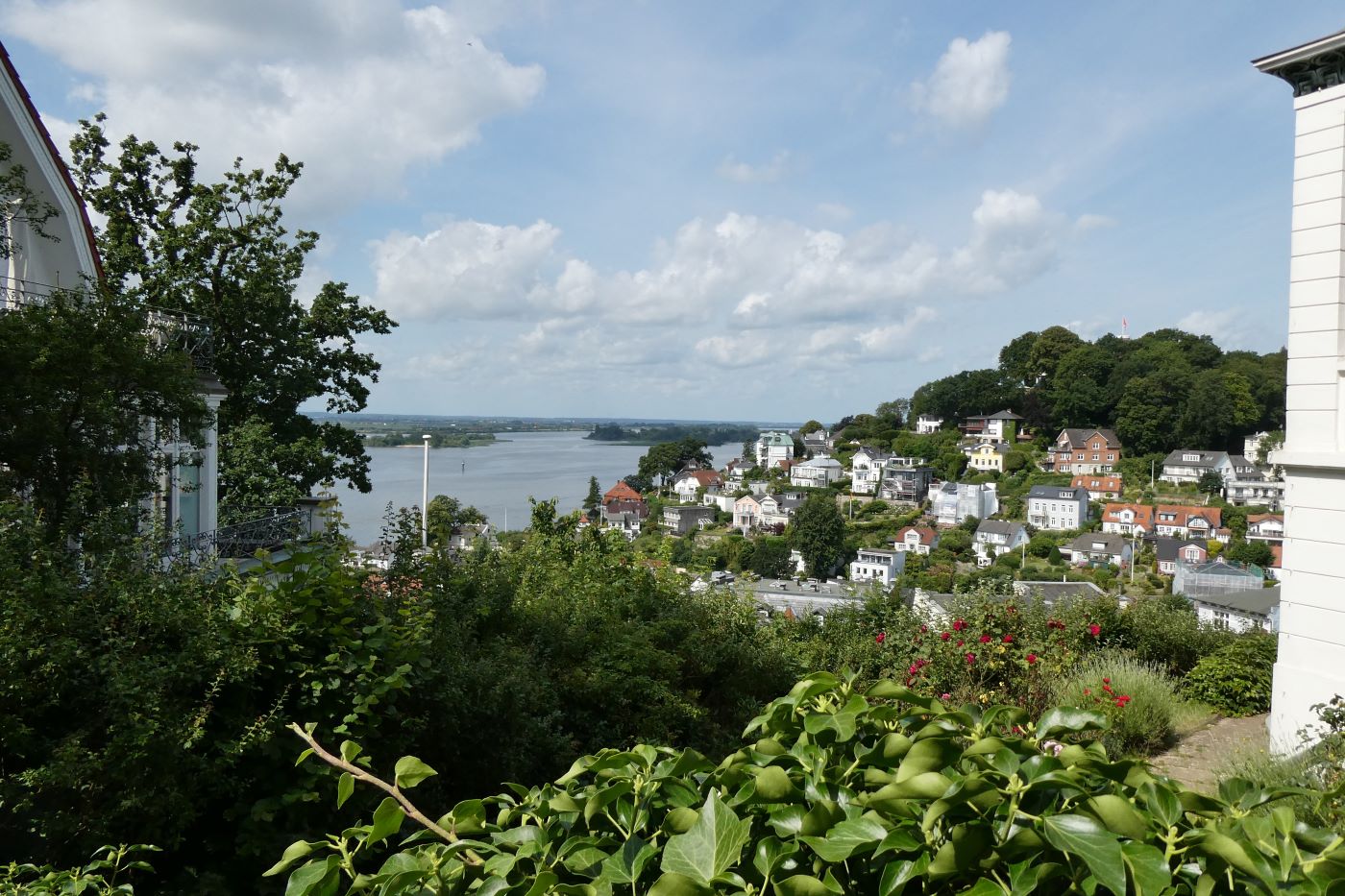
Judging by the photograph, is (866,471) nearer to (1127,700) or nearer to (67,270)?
(67,270)

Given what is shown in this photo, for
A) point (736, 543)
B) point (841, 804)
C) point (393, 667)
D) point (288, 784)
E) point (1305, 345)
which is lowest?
point (736, 543)

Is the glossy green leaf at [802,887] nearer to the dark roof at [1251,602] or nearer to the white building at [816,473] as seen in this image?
the dark roof at [1251,602]

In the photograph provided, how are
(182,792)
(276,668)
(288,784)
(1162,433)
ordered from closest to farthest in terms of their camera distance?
(182,792) < (288,784) < (276,668) < (1162,433)

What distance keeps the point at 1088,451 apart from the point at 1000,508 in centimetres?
1203

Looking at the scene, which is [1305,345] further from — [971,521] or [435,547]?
[971,521]

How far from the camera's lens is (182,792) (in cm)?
291

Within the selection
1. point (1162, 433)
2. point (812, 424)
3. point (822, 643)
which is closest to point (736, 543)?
point (1162, 433)

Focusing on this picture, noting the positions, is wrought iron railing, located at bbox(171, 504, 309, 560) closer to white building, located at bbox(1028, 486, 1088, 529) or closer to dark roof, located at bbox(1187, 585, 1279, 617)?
dark roof, located at bbox(1187, 585, 1279, 617)

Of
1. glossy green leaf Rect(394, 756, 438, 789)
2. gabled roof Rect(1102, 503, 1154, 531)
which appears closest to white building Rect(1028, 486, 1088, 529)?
gabled roof Rect(1102, 503, 1154, 531)

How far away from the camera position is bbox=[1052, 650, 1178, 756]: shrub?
6203 mm

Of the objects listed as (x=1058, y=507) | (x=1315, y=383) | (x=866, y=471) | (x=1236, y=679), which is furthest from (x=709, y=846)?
(x=866, y=471)

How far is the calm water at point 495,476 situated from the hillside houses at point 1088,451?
51.1 meters

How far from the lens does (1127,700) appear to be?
19.8 feet

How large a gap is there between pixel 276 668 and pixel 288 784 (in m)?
0.46
